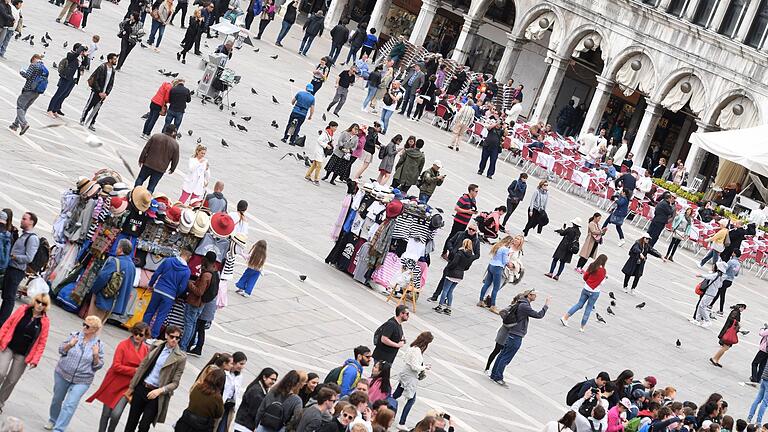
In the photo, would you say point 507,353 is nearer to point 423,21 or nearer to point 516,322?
point 516,322

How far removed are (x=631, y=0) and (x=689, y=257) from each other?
471 inches

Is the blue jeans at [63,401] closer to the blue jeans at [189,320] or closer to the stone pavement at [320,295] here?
the stone pavement at [320,295]

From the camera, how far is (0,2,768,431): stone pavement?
59.9 feet

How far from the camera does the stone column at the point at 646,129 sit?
44875 millimetres

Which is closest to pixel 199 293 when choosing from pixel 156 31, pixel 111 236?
pixel 111 236

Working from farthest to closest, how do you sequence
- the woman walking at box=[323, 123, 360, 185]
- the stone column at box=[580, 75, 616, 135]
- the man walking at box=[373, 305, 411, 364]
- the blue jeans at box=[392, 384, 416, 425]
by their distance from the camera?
the stone column at box=[580, 75, 616, 135] → the woman walking at box=[323, 123, 360, 185] → the man walking at box=[373, 305, 411, 364] → the blue jeans at box=[392, 384, 416, 425]

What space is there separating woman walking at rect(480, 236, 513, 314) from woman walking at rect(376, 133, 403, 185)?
5.34 m

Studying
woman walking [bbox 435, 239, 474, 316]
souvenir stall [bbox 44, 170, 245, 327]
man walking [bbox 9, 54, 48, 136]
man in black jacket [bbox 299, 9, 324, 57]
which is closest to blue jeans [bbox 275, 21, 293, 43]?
man in black jacket [bbox 299, 9, 324, 57]

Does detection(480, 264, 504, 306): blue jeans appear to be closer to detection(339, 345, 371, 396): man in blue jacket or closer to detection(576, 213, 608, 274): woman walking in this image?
detection(576, 213, 608, 274): woman walking

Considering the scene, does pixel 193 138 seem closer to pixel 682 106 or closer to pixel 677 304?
pixel 677 304

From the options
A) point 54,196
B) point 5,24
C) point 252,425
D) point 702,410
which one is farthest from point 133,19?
point 252,425

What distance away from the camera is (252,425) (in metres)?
13.0

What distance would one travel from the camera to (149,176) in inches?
873

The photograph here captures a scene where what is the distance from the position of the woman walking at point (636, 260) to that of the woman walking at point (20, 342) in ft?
56.3
